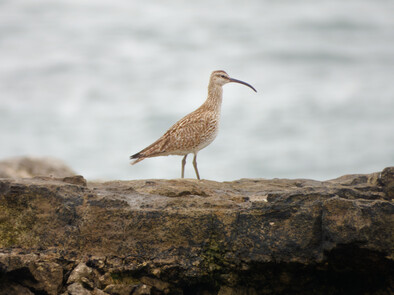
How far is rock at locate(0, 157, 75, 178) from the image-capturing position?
19234 millimetres

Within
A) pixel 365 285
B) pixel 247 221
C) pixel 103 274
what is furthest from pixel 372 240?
pixel 103 274

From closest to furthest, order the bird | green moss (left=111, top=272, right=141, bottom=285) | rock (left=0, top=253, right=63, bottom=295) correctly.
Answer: rock (left=0, top=253, right=63, bottom=295), green moss (left=111, top=272, right=141, bottom=285), the bird

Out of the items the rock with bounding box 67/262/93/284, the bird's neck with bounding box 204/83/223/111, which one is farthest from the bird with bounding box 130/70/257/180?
the rock with bounding box 67/262/93/284

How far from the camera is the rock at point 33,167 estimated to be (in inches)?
757

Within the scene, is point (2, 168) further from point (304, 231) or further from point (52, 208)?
point (304, 231)

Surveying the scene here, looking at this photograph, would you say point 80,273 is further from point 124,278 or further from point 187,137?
point 187,137

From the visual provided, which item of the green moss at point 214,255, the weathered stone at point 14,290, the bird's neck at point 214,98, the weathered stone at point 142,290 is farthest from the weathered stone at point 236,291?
the bird's neck at point 214,98

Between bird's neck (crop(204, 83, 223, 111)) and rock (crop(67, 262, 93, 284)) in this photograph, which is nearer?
rock (crop(67, 262, 93, 284))

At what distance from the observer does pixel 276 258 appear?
8.06m

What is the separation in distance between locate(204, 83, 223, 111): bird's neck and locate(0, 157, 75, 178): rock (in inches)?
221

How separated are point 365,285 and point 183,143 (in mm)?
7264

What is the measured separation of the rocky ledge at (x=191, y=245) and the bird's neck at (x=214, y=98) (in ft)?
23.6

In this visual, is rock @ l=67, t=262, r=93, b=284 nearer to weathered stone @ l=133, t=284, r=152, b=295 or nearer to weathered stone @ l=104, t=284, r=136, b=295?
weathered stone @ l=104, t=284, r=136, b=295

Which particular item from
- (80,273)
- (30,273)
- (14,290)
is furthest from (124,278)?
(14,290)
